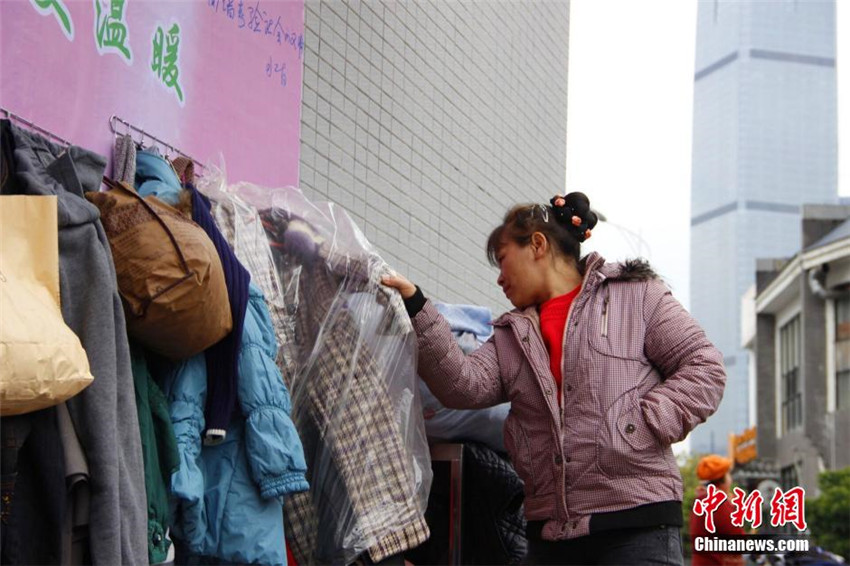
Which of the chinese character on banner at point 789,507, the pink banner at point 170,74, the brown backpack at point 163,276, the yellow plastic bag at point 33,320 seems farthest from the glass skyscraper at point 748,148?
the yellow plastic bag at point 33,320

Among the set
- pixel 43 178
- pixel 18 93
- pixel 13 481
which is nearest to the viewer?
pixel 13 481

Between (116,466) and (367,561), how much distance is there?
50.0 inches

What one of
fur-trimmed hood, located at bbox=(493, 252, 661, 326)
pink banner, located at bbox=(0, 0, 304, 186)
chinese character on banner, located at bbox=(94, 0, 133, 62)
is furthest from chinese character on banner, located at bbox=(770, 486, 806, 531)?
chinese character on banner, located at bbox=(94, 0, 133, 62)

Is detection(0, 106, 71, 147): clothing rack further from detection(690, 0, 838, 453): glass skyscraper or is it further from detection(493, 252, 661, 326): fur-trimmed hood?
detection(690, 0, 838, 453): glass skyscraper

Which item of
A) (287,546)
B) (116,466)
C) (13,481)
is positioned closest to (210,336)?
(116,466)

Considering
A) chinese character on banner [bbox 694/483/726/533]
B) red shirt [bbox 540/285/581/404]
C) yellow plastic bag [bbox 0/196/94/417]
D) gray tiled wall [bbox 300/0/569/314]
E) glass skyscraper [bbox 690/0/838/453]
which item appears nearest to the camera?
yellow plastic bag [bbox 0/196/94/417]

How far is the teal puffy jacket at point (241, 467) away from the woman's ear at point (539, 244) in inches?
48.3

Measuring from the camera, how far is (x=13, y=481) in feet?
7.91

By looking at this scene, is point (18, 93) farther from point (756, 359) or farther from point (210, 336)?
point (756, 359)

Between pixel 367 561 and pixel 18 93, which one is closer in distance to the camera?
pixel 18 93

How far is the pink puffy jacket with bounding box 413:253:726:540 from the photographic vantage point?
3.42 metres

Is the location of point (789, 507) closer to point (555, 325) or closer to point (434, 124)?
point (555, 325)

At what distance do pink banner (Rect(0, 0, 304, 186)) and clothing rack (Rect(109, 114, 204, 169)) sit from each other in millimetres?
19

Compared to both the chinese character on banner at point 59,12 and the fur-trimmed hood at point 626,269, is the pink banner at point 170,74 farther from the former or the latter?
the fur-trimmed hood at point 626,269
